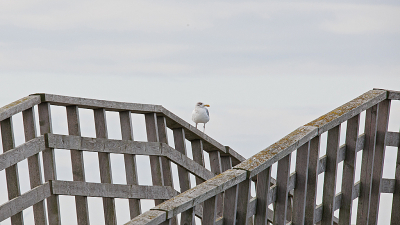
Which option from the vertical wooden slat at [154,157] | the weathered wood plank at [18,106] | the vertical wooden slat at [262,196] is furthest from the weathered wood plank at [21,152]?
the vertical wooden slat at [262,196]

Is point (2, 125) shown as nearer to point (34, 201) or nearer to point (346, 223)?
point (34, 201)

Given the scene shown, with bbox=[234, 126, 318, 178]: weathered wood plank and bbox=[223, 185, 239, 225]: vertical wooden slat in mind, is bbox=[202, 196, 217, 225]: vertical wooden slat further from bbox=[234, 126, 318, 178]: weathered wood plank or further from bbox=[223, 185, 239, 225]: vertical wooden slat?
bbox=[234, 126, 318, 178]: weathered wood plank

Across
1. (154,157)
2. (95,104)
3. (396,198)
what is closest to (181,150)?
(154,157)

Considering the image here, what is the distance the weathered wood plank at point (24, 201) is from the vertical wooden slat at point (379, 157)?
274 cm

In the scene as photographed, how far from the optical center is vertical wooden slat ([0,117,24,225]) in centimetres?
437

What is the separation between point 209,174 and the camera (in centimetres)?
620

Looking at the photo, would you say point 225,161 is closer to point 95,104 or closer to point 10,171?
point 95,104

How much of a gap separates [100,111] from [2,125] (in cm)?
93

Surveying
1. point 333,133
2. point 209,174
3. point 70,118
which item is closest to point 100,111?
point 70,118

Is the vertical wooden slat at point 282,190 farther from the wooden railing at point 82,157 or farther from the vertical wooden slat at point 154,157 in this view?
the vertical wooden slat at point 154,157

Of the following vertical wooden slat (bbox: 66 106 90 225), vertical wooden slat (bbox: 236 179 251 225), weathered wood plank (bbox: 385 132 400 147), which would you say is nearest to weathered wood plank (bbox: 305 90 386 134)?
weathered wood plank (bbox: 385 132 400 147)

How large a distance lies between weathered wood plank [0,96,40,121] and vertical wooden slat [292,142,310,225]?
2154 mm

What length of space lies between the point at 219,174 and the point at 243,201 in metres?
0.28

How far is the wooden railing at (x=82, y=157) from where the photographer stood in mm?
4379
